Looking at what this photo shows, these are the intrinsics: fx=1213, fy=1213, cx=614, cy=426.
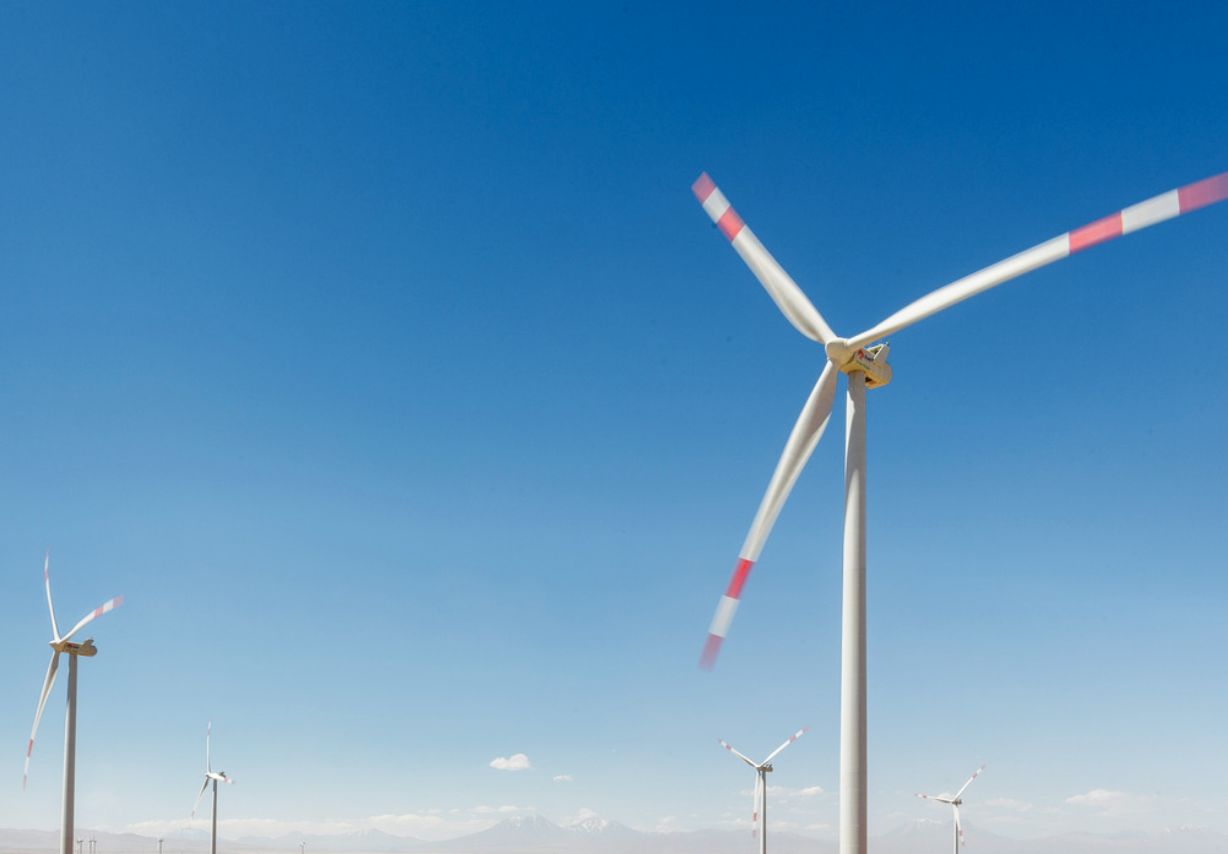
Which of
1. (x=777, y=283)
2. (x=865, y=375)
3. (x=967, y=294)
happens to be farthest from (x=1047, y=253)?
(x=777, y=283)

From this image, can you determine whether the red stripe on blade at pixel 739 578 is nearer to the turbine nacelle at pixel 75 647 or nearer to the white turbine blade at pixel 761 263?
the white turbine blade at pixel 761 263

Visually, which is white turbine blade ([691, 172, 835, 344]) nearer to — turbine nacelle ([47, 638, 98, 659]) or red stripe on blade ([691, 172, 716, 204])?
red stripe on blade ([691, 172, 716, 204])

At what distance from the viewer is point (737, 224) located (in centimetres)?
3928

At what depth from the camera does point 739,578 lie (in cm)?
3422

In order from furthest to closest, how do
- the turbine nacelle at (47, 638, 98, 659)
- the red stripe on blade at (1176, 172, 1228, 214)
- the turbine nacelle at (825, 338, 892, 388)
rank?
the turbine nacelle at (47, 638, 98, 659) → the turbine nacelle at (825, 338, 892, 388) → the red stripe on blade at (1176, 172, 1228, 214)

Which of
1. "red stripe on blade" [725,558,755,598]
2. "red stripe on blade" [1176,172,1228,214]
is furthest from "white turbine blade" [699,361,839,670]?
"red stripe on blade" [1176,172,1228,214]

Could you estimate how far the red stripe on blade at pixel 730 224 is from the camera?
129ft

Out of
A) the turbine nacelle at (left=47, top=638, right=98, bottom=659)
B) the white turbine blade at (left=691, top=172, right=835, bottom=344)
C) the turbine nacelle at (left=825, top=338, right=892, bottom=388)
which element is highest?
the white turbine blade at (left=691, top=172, right=835, bottom=344)

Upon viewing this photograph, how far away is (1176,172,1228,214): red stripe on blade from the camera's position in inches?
1012

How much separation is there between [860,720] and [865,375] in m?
10.1

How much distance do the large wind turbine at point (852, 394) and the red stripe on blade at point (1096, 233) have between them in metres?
0.02

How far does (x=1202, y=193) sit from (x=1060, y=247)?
12.7 feet

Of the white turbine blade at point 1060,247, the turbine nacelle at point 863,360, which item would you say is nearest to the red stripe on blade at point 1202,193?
the white turbine blade at point 1060,247

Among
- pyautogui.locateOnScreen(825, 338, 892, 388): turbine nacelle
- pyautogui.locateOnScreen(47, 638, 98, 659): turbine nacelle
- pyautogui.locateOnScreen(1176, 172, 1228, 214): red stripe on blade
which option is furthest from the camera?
pyautogui.locateOnScreen(47, 638, 98, 659): turbine nacelle
